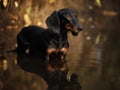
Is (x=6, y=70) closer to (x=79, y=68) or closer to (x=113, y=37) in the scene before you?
(x=79, y=68)

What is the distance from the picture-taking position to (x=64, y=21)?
7973 mm

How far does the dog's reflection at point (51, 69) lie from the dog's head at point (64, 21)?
1.51 feet

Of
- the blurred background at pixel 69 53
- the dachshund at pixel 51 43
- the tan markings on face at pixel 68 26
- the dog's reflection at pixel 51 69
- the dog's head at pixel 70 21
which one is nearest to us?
the dog's reflection at pixel 51 69

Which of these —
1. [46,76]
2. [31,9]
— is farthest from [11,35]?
[46,76]

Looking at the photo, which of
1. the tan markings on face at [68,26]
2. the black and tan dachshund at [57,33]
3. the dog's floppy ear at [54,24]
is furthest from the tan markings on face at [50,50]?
the tan markings on face at [68,26]

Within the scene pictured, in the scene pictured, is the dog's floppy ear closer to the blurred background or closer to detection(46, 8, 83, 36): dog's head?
detection(46, 8, 83, 36): dog's head

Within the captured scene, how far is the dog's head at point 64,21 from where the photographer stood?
785cm

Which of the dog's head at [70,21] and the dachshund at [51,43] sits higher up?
the dog's head at [70,21]

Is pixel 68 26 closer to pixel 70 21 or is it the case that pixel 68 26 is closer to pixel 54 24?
pixel 70 21

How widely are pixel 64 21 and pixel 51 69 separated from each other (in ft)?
3.36

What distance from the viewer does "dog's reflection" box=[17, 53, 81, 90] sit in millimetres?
6148

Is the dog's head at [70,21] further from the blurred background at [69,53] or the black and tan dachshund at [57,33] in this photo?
the blurred background at [69,53]

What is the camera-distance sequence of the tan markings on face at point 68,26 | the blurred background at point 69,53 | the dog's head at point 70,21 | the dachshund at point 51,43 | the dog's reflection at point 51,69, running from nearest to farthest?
the dog's reflection at point 51,69, the blurred background at point 69,53, the dachshund at point 51,43, the dog's head at point 70,21, the tan markings on face at point 68,26


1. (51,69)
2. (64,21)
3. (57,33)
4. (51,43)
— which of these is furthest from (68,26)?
(51,69)
